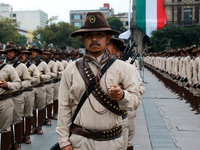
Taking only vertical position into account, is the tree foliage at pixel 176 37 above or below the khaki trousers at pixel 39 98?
above

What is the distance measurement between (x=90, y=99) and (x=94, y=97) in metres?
0.05

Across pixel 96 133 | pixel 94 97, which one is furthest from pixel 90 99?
pixel 96 133

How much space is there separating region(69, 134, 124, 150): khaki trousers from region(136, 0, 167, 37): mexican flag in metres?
21.9

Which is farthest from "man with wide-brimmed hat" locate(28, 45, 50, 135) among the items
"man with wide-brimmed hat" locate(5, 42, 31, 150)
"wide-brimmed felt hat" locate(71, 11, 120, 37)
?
"wide-brimmed felt hat" locate(71, 11, 120, 37)

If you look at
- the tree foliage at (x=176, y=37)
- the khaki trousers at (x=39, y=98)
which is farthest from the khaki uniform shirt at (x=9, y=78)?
the tree foliage at (x=176, y=37)

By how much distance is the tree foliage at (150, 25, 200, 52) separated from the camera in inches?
2235

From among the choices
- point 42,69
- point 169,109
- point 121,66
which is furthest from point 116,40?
point 169,109

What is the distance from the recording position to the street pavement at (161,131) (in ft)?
20.9

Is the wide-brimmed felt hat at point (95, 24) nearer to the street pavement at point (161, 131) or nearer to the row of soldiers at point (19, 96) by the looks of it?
the row of soldiers at point (19, 96)

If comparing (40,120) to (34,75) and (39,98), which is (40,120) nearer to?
(39,98)

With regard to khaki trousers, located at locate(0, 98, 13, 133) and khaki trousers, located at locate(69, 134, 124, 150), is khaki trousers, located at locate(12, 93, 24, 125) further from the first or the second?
khaki trousers, located at locate(69, 134, 124, 150)

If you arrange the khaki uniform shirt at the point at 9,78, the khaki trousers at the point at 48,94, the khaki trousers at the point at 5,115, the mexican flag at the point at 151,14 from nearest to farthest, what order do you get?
the khaki trousers at the point at 5,115
the khaki uniform shirt at the point at 9,78
the khaki trousers at the point at 48,94
the mexican flag at the point at 151,14

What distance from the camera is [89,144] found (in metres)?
2.88

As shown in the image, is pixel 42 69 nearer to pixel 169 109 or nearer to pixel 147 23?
pixel 169 109
